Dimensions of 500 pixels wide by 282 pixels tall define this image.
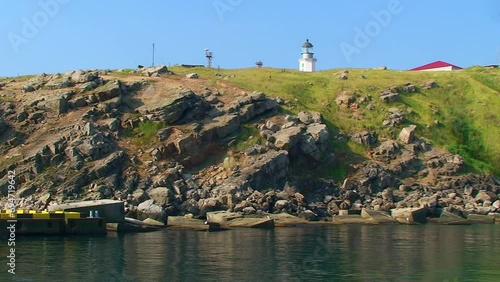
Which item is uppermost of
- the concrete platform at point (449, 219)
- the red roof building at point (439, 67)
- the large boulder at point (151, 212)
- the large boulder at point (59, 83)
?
the red roof building at point (439, 67)

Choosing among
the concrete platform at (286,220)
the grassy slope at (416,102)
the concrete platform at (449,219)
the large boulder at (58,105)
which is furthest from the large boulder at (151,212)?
the concrete platform at (449,219)

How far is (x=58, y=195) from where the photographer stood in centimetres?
6925

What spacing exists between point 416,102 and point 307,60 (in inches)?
1580

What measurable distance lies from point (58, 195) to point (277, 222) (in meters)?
23.5

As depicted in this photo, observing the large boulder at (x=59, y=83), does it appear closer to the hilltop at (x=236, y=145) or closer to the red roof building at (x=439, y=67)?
the hilltop at (x=236, y=145)

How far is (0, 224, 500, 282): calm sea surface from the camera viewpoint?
35625 mm

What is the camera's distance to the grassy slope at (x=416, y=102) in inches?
3595

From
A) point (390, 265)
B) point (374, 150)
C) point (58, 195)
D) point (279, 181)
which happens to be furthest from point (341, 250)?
point (374, 150)

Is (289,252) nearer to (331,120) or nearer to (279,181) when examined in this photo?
(279,181)

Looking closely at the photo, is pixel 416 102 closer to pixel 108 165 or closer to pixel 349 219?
pixel 349 219

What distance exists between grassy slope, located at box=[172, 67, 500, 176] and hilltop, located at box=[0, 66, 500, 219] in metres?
0.30

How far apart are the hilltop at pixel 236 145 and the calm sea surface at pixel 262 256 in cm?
1329

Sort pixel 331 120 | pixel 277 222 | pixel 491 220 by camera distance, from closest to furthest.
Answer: pixel 277 222
pixel 491 220
pixel 331 120

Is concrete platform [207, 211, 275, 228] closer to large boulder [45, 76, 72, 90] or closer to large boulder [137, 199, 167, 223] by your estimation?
large boulder [137, 199, 167, 223]
